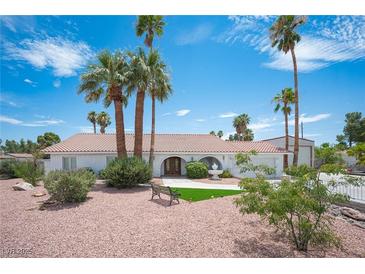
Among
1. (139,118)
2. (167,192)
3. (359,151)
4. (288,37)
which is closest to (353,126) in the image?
(288,37)

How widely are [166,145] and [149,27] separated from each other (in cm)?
1181

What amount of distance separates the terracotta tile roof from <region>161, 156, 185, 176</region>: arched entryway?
4.37ft

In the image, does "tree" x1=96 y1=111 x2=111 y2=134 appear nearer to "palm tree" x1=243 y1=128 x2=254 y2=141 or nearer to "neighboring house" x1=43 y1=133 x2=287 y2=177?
"neighboring house" x1=43 y1=133 x2=287 y2=177

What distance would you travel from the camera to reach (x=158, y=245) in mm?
5727

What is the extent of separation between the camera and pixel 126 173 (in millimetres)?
13531

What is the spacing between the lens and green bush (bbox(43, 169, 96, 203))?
32.4ft

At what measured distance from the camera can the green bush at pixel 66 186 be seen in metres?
9.87

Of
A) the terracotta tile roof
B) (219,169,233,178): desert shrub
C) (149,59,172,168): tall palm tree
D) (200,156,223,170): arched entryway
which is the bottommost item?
(219,169,233,178): desert shrub

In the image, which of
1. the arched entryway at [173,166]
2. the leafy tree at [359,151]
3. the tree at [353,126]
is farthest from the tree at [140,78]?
the tree at [353,126]

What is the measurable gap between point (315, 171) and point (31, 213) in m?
10.3

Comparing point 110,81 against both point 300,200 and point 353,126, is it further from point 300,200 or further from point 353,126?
point 353,126

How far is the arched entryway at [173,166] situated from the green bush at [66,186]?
13.2 meters

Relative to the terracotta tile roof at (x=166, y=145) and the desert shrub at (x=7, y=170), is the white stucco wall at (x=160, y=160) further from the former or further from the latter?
the desert shrub at (x=7, y=170)

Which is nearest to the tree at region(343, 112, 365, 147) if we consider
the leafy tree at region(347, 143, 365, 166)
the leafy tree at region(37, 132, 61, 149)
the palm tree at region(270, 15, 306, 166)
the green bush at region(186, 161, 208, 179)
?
the palm tree at region(270, 15, 306, 166)
